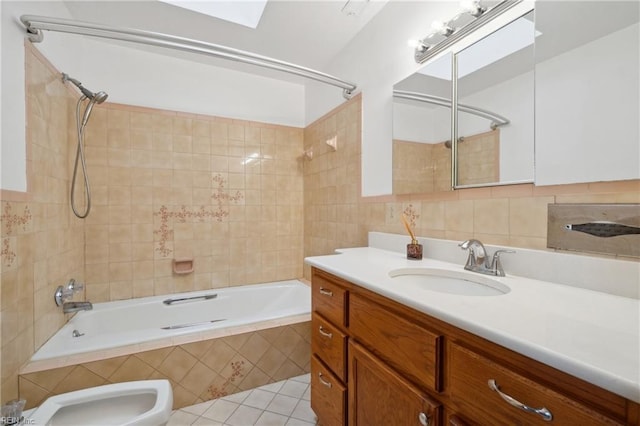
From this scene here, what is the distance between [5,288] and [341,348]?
1.50 meters

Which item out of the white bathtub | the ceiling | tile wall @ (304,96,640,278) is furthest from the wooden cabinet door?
the ceiling

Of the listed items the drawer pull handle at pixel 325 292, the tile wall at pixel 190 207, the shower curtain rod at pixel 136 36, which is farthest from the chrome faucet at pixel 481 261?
the shower curtain rod at pixel 136 36

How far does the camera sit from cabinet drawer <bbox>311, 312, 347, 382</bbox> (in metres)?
1.14

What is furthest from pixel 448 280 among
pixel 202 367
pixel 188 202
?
pixel 188 202

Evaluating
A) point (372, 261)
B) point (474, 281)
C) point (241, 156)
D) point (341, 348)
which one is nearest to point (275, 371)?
point (341, 348)


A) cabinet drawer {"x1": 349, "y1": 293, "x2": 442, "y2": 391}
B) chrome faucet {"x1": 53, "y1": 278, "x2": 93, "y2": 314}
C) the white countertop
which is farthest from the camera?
chrome faucet {"x1": 53, "y1": 278, "x2": 93, "y2": 314}

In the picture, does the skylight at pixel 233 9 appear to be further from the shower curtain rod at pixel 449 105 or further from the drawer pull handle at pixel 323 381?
the drawer pull handle at pixel 323 381

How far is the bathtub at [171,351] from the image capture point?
1.42 metres

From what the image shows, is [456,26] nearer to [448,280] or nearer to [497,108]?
[497,108]

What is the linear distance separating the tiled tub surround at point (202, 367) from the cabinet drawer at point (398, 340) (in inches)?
39.4

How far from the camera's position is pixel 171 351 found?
63.4 inches

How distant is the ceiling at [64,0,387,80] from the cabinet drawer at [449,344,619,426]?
199 cm

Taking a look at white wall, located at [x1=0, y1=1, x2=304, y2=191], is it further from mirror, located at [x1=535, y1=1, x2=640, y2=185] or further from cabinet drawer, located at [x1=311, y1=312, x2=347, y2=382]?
mirror, located at [x1=535, y1=1, x2=640, y2=185]

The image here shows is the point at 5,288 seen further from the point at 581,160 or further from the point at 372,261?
the point at 581,160
